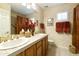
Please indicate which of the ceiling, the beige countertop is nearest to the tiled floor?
the beige countertop

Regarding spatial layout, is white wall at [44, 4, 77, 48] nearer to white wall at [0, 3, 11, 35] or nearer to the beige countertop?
the beige countertop

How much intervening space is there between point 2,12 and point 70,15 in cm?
98

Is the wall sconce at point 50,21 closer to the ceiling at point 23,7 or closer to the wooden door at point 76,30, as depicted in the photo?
the ceiling at point 23,7

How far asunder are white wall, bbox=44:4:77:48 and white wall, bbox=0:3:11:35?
0.55 metres

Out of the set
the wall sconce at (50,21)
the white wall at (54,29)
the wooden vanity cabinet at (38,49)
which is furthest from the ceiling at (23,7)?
the wooden vanity cabinet at (38,49)

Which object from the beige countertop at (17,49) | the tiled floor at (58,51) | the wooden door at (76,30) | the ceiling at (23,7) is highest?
the ceiling at (23,7)

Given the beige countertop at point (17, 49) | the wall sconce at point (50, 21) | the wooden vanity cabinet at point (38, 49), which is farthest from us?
the wall sconce at point (50, 21)

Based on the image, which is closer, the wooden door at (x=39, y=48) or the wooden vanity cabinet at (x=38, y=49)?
the wooden vanity cabinet at (x=38, y=49)

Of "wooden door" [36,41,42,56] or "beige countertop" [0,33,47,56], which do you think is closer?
"beige countertop" [0,33,47,56]

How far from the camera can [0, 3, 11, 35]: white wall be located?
1.45 metres

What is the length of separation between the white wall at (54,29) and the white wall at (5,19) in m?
0.55

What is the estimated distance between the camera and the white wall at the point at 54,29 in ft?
4.79

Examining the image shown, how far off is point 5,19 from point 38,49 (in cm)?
68

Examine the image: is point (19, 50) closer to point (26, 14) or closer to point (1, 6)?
point (26, 14)
